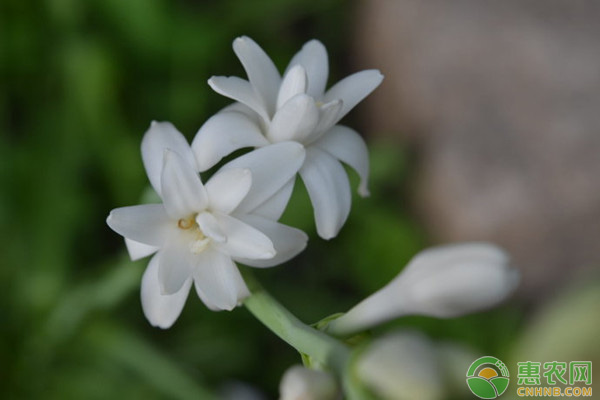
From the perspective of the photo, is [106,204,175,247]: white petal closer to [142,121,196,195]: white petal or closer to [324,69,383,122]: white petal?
[142,121,196,195]: white petal

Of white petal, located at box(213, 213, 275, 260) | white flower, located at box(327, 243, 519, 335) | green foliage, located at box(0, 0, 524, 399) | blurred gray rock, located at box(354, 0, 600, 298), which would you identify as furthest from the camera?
blurred gray rock, located at box(354, 0, 600, 298)

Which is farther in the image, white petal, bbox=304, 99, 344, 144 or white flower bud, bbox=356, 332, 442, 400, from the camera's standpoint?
white petal, bbox=304, 99, 344, 144

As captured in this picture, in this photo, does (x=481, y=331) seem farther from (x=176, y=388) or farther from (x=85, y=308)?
(x=85, y=308)

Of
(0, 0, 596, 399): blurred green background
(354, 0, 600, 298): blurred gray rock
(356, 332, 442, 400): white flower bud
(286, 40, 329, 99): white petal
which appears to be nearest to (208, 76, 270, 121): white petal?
(286, 40, 329, 99): white petal

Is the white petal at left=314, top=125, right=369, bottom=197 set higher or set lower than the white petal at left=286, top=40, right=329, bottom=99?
lower

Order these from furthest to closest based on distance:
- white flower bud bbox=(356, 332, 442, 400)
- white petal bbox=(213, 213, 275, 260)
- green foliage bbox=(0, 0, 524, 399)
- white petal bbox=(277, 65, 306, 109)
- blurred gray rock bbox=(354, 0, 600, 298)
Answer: blurred gray rock bbox=(354, 0, 600, 298) < green foliage bbox=(0, 0, 524, 399) < white petal bbox=(277, 65, 306, 109) < white petal bbox=(213, 213, 275, 260) < white flower bud bbox=(356, 332, 442, 400)

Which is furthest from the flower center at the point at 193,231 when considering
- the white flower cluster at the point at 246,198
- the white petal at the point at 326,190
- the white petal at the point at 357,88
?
the white petal at the point at 357,88

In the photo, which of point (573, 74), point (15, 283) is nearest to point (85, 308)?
point (15, 283)
